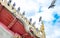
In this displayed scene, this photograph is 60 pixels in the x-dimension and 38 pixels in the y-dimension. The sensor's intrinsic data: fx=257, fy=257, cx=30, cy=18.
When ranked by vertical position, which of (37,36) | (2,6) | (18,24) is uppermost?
(2,6)

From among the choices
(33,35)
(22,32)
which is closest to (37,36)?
(33,35)

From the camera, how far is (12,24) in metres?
23.0

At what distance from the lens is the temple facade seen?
22094 mm

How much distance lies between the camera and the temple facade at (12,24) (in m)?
22.1

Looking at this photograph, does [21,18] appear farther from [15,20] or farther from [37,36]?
[37,36]

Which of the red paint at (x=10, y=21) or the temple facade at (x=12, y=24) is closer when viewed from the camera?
the temple facade at (x=12, y=24)

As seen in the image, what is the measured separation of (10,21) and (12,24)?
0.33 metres

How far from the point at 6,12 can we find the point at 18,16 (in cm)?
135

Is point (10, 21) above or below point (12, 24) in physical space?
above

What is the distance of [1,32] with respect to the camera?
70.6 feet

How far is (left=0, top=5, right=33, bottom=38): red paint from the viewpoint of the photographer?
22.4m

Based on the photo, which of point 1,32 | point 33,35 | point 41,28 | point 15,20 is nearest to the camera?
point 1,32

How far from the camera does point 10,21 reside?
2298 cm

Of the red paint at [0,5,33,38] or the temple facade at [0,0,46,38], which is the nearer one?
the temple facade at [0,0,46,38]
